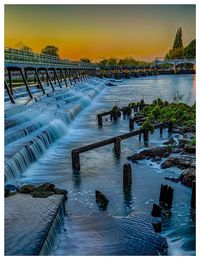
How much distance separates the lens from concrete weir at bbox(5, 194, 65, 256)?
23.8 feet

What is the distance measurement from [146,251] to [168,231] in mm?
1889

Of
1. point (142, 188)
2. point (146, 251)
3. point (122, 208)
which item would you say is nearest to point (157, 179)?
point (142, 188)

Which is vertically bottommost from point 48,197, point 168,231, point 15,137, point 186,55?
point 168,231

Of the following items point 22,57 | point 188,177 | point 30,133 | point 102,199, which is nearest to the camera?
point 102,199

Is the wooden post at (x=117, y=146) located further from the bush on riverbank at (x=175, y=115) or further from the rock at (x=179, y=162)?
the bush on riverbank at (x=175, y=115)

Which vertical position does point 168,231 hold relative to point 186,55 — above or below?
below

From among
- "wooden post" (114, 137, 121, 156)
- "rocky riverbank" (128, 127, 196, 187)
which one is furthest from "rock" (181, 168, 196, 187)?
"wooden post" (114, 137, 121, 156)

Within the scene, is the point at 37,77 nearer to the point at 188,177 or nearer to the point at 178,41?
the point at 188,177

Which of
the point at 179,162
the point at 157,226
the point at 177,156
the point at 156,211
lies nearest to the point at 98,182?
the point at 179,162

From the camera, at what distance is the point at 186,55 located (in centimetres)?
18012

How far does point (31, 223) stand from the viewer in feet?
27.3

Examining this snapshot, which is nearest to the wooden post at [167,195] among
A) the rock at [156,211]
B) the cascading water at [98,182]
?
the cascading water at [98,182]
